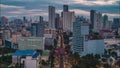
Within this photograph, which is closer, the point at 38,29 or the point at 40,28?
the point at 38,29

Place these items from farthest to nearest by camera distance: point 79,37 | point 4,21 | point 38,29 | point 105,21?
point 4,21
point 105,21
point 38,29
point 79,37

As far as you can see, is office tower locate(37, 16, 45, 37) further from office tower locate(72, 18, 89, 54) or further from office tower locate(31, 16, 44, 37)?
office tower locate(72, 18, 89, 54)

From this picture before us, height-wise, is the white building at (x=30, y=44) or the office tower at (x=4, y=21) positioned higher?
the office tower at (x=4, y=21)

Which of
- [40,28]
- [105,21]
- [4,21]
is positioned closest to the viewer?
[40,28]

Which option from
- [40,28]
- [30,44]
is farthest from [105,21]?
[30,44]

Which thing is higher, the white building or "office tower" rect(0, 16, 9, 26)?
"office tower" rect(0, 16, 9, 26)

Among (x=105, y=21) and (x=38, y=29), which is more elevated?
(x=105, y=21)

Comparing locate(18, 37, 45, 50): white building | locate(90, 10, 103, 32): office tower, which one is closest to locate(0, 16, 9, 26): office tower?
locate(18, 37, 45, 50): white building

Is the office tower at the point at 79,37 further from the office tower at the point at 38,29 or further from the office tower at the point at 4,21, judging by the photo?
the office tower at the point at 4,21

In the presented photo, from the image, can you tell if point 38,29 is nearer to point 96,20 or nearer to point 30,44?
point 96,20

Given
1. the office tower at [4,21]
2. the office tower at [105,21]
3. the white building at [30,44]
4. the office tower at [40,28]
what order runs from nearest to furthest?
1. the white building at [30,44]
2. the office tower at [40,28]
3. the office tower at [4,21]
4. the office tower at [105,21]

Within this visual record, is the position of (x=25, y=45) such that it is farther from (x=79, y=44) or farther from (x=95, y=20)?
(x=95, y=20)

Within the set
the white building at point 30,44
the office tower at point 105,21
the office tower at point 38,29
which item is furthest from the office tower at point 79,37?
the office tower at point 105,21
